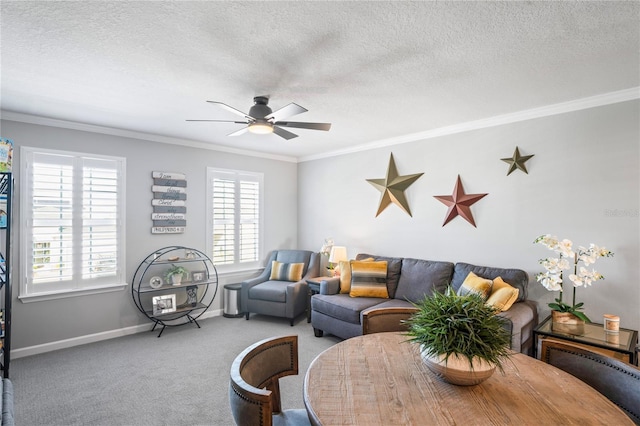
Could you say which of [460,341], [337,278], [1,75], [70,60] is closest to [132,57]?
[70,60]

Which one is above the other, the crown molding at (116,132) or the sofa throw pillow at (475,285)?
A: the crown molding at (116,132)

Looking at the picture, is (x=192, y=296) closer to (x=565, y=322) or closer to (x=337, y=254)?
(x=337, y=254)

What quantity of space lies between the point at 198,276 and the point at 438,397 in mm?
4056

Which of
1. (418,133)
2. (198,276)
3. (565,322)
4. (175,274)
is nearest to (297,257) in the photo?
(198,276)

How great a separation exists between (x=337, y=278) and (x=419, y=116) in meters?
2.31

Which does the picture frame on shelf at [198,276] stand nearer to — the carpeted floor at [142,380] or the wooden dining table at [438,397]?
the carpeted floor at [142,380]

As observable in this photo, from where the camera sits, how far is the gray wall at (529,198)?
9.62 feet

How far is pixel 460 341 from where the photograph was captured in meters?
1.33

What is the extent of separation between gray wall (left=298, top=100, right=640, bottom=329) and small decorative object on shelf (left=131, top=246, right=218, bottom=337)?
2337 millimetres

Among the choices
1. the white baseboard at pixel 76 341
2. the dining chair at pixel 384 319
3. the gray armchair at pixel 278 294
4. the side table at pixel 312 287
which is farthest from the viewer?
the side table at pixel 312 287

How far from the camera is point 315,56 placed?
2.29 metres

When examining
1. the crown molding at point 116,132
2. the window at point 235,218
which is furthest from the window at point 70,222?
the window at point 235,218

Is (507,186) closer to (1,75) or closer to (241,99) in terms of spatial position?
(241,99)

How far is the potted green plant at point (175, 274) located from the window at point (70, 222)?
0.53m
